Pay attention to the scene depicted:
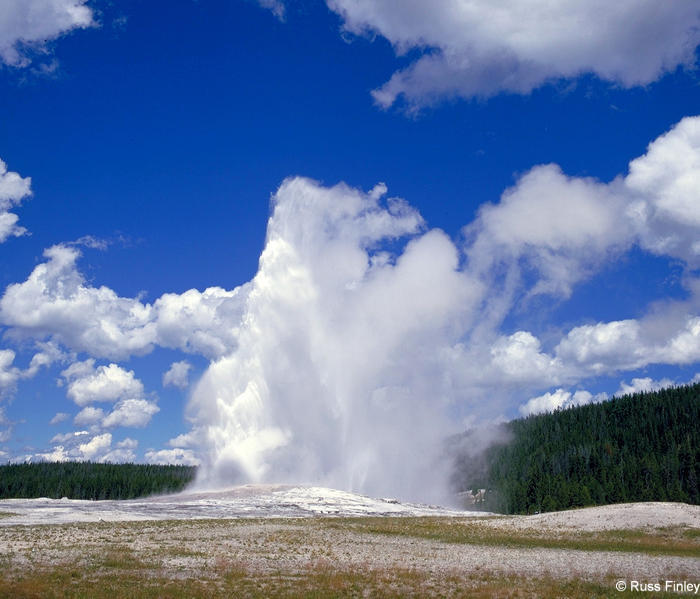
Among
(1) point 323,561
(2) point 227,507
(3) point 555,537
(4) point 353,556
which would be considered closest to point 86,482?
(2) point 227,507

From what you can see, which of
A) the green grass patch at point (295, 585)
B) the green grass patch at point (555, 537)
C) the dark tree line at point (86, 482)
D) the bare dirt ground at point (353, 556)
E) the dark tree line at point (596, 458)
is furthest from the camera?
the dark tree line at point (86, 482)

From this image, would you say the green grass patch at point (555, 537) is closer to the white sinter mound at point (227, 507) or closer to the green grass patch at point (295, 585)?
the white sinter mound at point (227, 507)

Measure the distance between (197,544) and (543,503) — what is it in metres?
94.2

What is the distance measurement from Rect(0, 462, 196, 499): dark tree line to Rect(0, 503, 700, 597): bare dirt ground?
329ft

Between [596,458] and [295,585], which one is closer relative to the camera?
[295,585]

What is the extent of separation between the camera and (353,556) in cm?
3359

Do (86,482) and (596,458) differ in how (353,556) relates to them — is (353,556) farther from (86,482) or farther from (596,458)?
(86,482)

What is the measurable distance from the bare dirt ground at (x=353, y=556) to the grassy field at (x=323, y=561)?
0.07m

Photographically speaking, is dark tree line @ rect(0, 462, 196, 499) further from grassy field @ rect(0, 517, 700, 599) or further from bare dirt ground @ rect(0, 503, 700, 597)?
grassy field @ rect(0, 517, 700, 599)

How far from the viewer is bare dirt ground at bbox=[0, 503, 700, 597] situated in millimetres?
24203

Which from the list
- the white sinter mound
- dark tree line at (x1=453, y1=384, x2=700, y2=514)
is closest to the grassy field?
the white sinter mound

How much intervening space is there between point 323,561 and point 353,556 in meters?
3.20

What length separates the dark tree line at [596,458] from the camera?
11744 centimetres

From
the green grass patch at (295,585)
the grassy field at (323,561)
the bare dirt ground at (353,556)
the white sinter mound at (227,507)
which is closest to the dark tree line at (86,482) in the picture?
the white sinter mound at (227,507)
